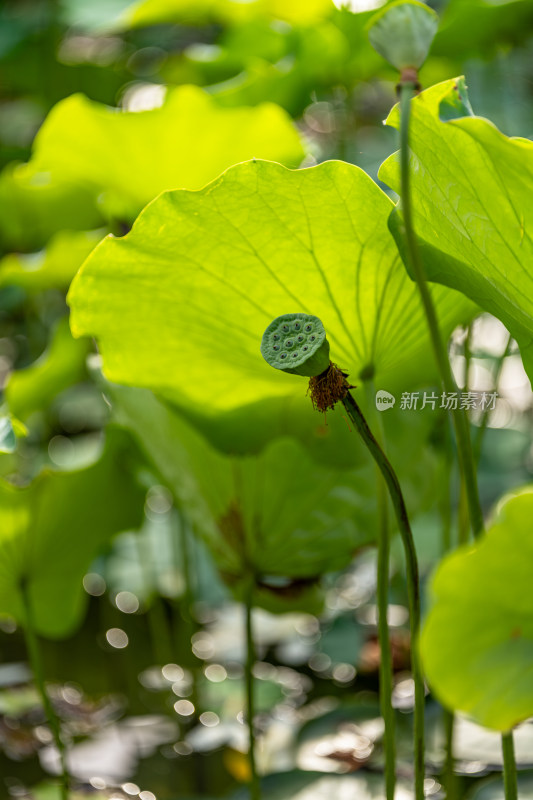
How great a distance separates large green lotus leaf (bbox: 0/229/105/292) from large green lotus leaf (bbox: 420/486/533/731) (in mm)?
439

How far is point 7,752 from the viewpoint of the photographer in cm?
62

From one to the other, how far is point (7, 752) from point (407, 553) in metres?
0.46

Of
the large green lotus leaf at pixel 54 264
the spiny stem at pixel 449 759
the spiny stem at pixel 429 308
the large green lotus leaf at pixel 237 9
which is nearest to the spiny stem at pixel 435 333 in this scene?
the spiny stem at pixel 429 308

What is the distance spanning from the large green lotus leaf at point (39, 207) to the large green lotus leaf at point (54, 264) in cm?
4

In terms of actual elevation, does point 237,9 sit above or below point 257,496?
above

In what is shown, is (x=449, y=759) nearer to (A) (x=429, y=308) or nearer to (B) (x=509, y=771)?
(B) (x=509, y=771)

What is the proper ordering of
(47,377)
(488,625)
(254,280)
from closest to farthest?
(488,625) < (254,280) < (47,377)

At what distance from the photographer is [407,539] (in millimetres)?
289

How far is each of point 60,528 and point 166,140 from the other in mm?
236

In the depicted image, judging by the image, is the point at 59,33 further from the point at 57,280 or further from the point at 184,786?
the point at 184,786

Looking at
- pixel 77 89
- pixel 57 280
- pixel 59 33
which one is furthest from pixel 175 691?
pixel 59 33

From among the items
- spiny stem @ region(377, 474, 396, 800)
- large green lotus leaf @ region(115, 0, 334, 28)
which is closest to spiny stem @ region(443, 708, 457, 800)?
spiny stem @ region(377, 474, 396, 800)

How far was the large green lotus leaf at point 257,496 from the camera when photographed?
45cm

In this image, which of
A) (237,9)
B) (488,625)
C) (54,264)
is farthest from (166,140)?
(488,625)
